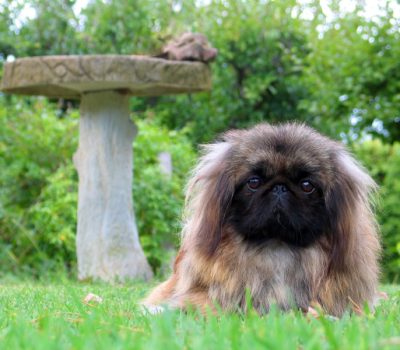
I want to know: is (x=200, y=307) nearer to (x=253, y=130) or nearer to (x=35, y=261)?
(x=253, y=130)

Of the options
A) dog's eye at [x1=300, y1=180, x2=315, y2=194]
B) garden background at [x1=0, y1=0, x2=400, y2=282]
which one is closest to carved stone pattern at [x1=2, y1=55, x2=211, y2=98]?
garden background at [x1=0, y1=0, x2=400, y2=282]

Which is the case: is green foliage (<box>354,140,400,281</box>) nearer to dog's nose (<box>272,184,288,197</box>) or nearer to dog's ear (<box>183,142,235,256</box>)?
dog's ear (<box>183,142,235,256</box>)

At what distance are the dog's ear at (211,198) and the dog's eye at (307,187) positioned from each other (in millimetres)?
348

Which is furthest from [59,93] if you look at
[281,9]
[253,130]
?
[281,9]

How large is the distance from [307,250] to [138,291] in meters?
2.10

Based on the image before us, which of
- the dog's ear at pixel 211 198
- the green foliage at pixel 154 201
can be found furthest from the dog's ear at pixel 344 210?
the green foliage at pixel 154 201

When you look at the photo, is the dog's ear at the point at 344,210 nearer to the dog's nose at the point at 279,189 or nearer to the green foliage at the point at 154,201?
the dog's nose at the point at 279,189

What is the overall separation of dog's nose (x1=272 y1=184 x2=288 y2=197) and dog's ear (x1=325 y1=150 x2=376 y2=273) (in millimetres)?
243

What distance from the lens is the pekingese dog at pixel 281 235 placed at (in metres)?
3.38

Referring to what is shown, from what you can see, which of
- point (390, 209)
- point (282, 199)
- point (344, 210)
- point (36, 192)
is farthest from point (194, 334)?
point (390, 209)

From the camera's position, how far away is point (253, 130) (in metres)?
3.64

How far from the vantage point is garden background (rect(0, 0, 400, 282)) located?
322 inches

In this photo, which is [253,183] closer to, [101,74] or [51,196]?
[101,74]

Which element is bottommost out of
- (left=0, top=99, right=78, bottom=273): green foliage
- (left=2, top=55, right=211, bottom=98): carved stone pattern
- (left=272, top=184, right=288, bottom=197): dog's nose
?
(left=0, top=99, right=78, bottom=273): green foliage
